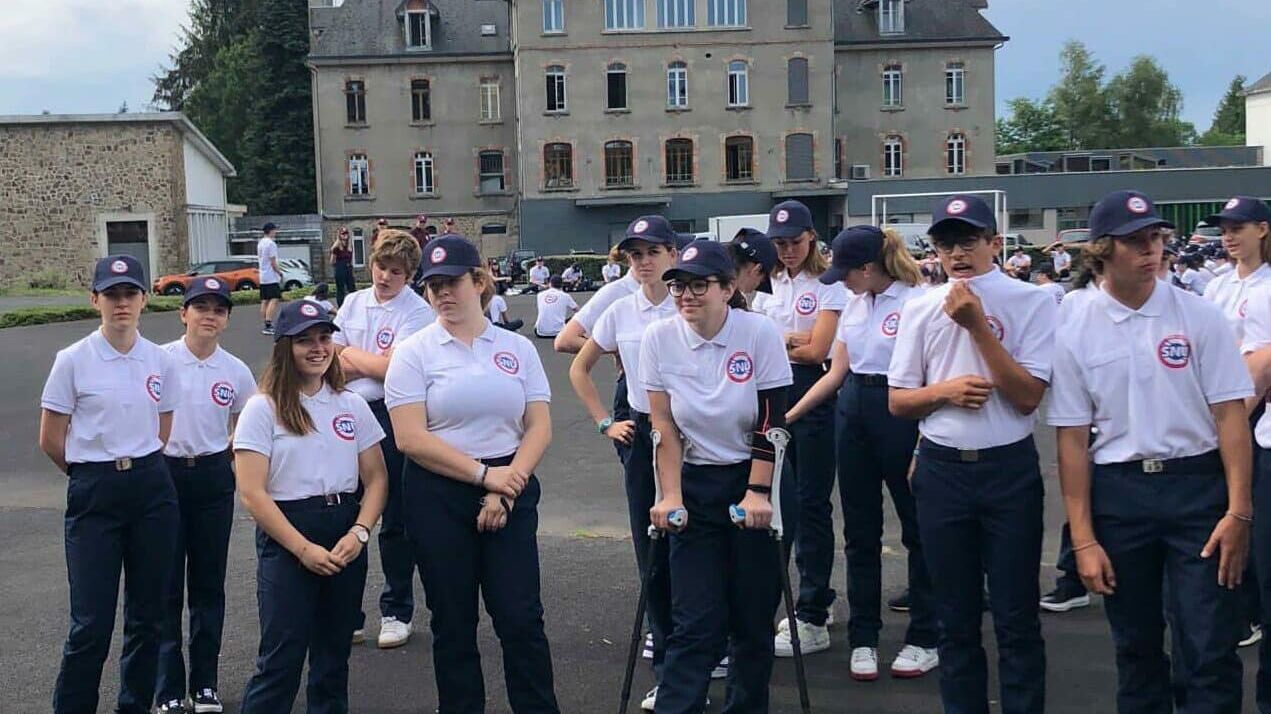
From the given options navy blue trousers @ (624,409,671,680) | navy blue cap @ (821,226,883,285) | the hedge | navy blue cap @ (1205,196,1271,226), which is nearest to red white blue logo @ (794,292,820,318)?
navy blue cap @ (821,226,883,285)

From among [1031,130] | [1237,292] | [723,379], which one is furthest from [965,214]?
[1031,130]

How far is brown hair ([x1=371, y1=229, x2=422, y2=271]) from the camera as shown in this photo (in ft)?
22.9

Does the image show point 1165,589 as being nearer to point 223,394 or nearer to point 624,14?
point 223,394

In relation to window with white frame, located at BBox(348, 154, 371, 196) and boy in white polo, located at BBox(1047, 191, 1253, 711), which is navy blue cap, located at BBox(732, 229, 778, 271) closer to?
boy in white polo, located at BBox(1047, 191, 1253, 711)

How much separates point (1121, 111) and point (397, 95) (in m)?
63.6

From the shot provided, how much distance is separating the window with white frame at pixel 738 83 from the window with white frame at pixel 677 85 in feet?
6.36

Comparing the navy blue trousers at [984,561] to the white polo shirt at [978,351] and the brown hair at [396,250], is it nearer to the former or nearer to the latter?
the white polo shirt at [978,351]

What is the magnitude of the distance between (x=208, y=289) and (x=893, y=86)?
58.6 metres

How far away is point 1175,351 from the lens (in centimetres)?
474

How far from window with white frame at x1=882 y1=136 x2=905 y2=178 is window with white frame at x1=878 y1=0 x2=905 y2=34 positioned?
197 inches

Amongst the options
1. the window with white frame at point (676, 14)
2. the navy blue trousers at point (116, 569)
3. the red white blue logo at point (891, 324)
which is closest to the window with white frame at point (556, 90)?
the window with white frame at point (676, 14)

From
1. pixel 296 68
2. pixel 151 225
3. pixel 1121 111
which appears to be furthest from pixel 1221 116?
pixel 151 225

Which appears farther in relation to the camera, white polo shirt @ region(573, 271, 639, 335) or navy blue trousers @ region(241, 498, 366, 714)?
white polo shirt @ region(573, 271, 639, 335)

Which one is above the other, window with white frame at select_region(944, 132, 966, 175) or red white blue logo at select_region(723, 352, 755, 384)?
window with white frame at select_region(944, 132, 966, 175)
